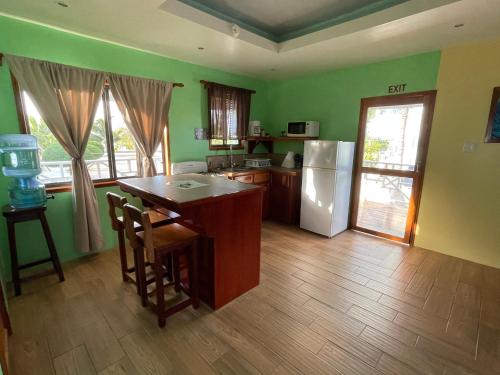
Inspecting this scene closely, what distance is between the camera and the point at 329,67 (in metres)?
3.54

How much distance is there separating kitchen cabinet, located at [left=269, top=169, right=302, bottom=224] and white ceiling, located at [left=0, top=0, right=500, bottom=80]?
5.45 feet

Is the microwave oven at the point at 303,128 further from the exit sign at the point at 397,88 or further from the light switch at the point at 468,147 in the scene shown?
the light switch at the point at 468,147

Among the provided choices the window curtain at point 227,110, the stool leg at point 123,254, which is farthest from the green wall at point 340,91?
the stool leg at point 123,254

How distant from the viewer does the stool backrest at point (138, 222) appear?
62.5 inches

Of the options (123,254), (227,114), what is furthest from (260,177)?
(123,254)

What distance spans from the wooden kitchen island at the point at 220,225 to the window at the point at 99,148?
926 millimetres

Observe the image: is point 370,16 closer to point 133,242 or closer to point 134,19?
point 134,19

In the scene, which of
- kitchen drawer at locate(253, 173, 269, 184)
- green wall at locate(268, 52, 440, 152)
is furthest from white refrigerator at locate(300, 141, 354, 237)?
kitchen drawer at locate(253, 173, 269, 184)

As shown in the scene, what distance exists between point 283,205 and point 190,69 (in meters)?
2.50

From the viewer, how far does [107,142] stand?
115 inches

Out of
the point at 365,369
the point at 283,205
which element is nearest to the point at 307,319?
the point at 365,369

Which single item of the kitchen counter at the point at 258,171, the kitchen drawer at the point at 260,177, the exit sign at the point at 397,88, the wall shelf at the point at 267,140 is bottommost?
the kitchen drawer at the point at 260,177

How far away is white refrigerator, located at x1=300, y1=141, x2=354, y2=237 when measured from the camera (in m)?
3.29

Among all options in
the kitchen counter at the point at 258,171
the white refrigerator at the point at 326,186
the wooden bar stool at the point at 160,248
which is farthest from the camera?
the kitchen counter at the point at 258,171
